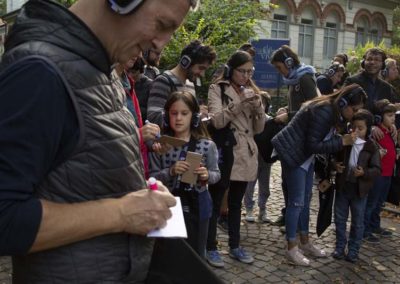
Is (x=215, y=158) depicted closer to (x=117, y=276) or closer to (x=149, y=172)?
(x=149, y=172)

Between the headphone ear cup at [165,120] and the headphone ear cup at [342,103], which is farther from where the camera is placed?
the headphone ear cup at [342,103]

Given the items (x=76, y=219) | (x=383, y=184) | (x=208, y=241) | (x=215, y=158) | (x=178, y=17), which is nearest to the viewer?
(x=76, y=219)

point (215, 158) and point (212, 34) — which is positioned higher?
point (212, 34)

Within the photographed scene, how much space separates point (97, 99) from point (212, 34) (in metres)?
9.26

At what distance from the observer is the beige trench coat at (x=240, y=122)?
457cm

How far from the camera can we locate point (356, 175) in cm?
472

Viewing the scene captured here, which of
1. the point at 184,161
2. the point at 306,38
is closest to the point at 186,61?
the point at 184,161

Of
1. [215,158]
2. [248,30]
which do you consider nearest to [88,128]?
[215,158]

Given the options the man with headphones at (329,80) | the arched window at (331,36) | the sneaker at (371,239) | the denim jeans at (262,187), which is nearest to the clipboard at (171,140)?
the denim jeans at (262,187)

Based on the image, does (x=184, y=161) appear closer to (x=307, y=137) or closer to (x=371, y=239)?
(x=307, y=137)

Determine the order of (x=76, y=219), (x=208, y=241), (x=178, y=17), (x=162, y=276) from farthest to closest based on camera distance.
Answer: (x=208, y=241)
(x=162, y=276)
(x=178, y=17)
(x=76, y=219)

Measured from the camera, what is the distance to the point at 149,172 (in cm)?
381

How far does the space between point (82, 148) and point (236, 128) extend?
357 cm

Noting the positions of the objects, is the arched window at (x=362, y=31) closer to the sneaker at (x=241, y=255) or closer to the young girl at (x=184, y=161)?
the sneaker at (x=241, y=255)
